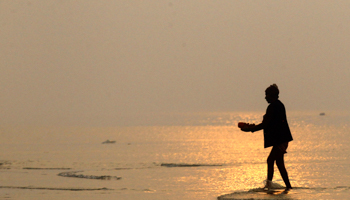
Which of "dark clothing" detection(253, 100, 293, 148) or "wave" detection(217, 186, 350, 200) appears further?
"dark clothing" detection(253, 100, 293, 148)

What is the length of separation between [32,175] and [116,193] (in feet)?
15.9

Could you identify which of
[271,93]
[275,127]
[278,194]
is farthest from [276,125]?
[278,194]

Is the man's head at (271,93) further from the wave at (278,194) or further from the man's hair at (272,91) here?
the wave at (278,194)

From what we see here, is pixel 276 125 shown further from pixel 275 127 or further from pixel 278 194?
pixel 278 194

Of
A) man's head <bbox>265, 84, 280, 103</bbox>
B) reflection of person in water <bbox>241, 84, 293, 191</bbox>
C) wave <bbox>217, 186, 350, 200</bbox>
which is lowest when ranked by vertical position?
wave <bbox>217, 186, 350, 200</bbox>

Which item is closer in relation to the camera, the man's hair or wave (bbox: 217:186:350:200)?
wave (bbox: 217:186:350:200)

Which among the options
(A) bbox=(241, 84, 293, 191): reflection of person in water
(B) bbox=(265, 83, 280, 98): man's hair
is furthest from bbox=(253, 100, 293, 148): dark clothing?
(B) bbox=(265, 83, 280, 98): man's hair

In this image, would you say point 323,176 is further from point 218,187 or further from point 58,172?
point 58,172

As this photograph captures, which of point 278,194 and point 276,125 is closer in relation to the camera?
point 278,194

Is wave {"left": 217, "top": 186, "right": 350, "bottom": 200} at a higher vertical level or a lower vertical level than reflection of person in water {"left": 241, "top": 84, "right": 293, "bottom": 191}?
lower

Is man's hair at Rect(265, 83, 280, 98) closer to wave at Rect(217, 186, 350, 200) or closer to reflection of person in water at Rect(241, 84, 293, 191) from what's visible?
reflection of person in water at Rect(241, 84, 293, 191)

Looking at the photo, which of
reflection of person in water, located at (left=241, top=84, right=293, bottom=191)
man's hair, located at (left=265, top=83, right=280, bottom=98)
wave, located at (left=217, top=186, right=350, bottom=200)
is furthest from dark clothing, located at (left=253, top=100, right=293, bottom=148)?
wave, located at (left=217, top=186, right=350, bottom=200)

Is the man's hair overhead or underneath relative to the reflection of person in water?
overhead

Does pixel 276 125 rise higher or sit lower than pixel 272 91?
lower
